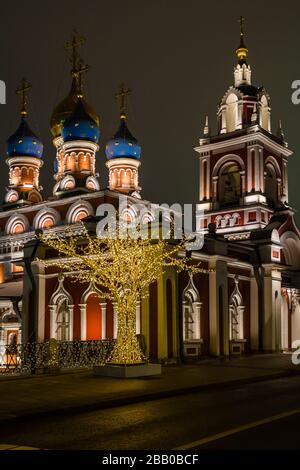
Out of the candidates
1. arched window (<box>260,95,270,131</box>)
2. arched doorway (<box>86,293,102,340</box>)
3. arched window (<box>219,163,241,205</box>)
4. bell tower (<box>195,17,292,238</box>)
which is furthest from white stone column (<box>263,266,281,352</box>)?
arched window (<box>260,95,270,131</box>)

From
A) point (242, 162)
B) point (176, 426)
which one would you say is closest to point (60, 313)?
point (242, 162)

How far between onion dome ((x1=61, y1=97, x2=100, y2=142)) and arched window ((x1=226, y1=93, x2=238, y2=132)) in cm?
776

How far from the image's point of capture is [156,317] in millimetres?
21969

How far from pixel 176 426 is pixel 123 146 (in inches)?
1186

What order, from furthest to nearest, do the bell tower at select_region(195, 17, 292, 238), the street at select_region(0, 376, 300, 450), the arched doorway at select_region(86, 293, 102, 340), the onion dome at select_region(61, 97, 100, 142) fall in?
1. the onion dome at select_region(61, 97, 100, 142)
2. the bell tower at select_region(195, 17, 292, 238)
3. the arched doorway at select_region(86, 293, 102, 340)
4. the street at select_region(0, 376, 300, 450)

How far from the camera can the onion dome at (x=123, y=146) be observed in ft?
125

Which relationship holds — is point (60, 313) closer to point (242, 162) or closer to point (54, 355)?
point (54, 355)

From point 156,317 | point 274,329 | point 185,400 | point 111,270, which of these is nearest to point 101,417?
point 185,400

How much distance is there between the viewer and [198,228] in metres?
33.5

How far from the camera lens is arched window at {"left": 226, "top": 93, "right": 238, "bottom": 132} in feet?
110

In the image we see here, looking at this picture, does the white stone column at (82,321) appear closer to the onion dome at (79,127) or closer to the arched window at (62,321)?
the arched window at (62,321)

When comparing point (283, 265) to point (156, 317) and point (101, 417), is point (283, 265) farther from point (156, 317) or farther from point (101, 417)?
point (101, 417)

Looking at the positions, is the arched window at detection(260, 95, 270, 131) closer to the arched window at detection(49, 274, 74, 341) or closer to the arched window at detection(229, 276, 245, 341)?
the arched window at detection(229, 276, 245, 341)

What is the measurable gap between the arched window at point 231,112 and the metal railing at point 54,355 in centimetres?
1681
